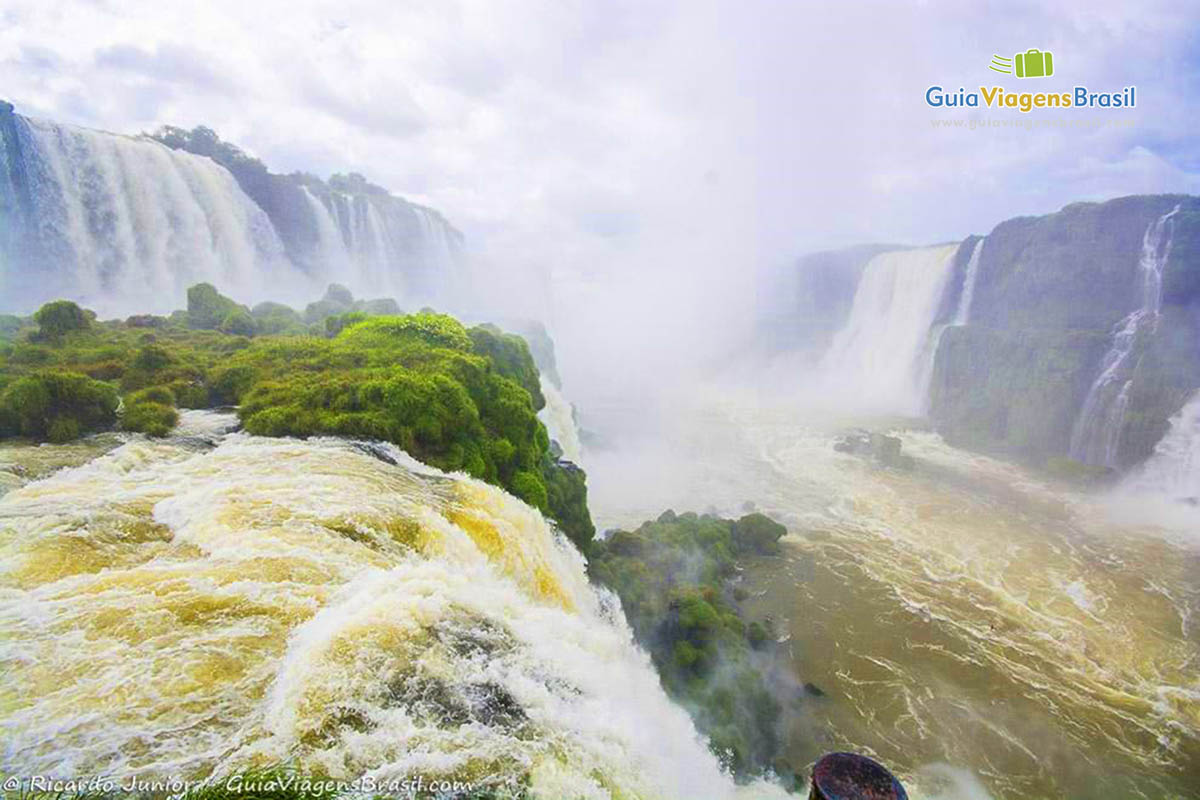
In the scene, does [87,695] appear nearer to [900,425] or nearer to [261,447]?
[261,447]

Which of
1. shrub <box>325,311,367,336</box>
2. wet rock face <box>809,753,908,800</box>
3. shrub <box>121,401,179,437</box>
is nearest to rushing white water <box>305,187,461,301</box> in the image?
shrub <box>325,311,367,336</box>

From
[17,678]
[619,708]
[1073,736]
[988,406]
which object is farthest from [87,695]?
[988,406]

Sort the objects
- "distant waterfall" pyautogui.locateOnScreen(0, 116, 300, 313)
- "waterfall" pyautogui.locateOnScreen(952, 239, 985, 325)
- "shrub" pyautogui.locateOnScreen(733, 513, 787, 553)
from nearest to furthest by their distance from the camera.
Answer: "shrub" pyautogui.locateOnScreen(733, 513, 787, 553), "distant waterfall" pyautogui.locateOnScreen(0, 116, 300, 313), "waterfall" pyautogui.locateOnScreen(952, 239, 985, 325)

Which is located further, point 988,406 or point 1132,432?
point 988,406

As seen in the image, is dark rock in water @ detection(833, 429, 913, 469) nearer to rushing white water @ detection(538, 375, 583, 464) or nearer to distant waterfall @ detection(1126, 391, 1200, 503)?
distant waterfall @ detection(1126, 391, 1200, 503)

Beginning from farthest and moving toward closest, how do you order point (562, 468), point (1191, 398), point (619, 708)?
point (1191, 398), point (562, 468), point (619, 708)
